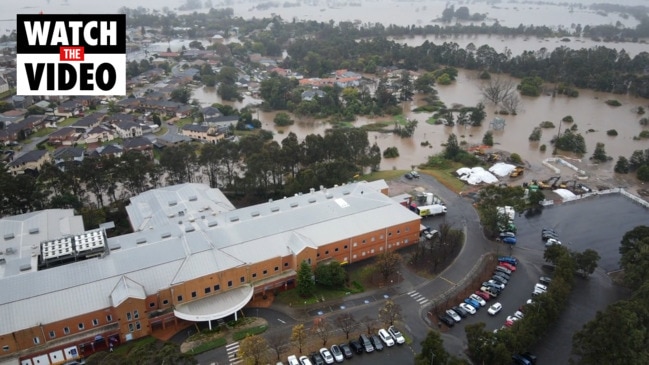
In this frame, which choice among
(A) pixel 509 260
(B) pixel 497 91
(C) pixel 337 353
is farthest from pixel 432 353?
(B) pixel 497 91

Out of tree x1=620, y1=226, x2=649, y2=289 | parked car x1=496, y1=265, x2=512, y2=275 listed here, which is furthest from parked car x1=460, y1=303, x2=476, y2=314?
tree x1=620, y1=226, x2=649, y2=289

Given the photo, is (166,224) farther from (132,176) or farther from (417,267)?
(417,267)

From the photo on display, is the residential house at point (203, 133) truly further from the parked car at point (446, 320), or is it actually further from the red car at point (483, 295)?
the parked car at point (446, 320)

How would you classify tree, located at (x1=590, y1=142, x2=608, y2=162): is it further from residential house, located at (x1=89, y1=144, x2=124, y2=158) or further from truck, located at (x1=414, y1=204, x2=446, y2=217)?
residential house, located at (x1=89, y1=144, x2=124, y2=158)

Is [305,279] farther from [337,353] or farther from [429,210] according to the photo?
[429,210]

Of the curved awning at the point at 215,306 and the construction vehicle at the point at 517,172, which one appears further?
the construction vehicle at the point at 517,172

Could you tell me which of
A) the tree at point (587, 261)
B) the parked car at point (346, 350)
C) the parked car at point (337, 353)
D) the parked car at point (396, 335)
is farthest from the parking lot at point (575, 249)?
the parked car at point (337, 353)

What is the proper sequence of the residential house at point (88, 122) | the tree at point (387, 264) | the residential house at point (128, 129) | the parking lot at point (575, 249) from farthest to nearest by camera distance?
the residential house at point (88, 122) < the residential house at point (128, 129) < the tree at point (387, 264) < the parking lot at point (575, 249)
